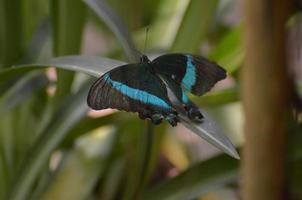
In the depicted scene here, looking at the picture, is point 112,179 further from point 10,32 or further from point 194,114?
point 194,114

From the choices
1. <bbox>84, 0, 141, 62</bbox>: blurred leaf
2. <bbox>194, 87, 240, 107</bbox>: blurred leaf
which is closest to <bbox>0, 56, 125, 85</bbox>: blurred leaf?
<bbox>84, 0, 141, 62</bbox>: blurred leaf

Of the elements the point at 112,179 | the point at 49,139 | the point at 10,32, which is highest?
the point at 10,32

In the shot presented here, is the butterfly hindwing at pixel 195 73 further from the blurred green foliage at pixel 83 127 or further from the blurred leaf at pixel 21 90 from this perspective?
the blurred leaf at pixel 21 90

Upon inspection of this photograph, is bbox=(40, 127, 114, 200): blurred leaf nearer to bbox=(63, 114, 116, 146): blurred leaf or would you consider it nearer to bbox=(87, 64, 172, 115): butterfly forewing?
bbox=(63, 114, 116, 146): blurred leaf

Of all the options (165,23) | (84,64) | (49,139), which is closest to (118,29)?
(84,64)

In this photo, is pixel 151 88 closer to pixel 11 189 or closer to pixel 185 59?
pixel 185 59

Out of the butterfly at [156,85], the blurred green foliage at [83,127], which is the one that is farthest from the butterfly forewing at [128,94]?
the blurred green foliage at [83,127]

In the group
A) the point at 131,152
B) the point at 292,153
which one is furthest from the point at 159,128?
the point at 292,153
